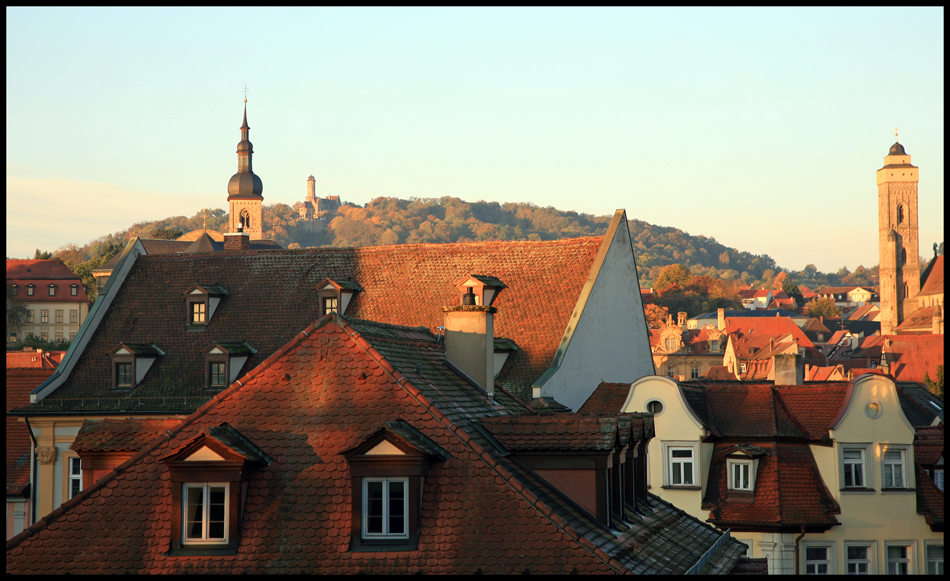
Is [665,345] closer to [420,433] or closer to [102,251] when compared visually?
[102,251]

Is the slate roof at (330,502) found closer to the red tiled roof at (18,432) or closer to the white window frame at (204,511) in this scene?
the white window frame at (204,511)

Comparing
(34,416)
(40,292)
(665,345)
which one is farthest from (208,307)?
(665,345)

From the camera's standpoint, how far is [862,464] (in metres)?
27.7

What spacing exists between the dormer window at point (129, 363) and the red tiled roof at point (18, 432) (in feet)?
13.0

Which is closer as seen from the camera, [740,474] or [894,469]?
[740,474]

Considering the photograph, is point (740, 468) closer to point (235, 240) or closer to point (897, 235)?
point (235, 240)

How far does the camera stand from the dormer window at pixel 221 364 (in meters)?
33.1

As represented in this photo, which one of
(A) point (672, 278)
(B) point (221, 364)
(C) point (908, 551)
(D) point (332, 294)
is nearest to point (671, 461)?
(C) point (908, 551)

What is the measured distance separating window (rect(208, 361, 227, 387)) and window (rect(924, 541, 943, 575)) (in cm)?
2207

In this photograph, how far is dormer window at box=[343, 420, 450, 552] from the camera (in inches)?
490

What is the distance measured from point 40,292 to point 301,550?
11325cm

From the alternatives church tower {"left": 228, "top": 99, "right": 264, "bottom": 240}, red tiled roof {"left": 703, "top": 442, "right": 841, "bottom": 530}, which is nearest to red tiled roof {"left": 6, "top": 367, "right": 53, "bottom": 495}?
red tiled roof {"left": 703, "top": 442, "right": 841, "bottom": 530}

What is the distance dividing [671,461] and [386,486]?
1735cm

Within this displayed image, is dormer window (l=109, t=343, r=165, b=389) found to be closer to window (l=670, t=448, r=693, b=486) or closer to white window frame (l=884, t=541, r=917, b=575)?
window (l=670, t=448, r=693, b=486)
